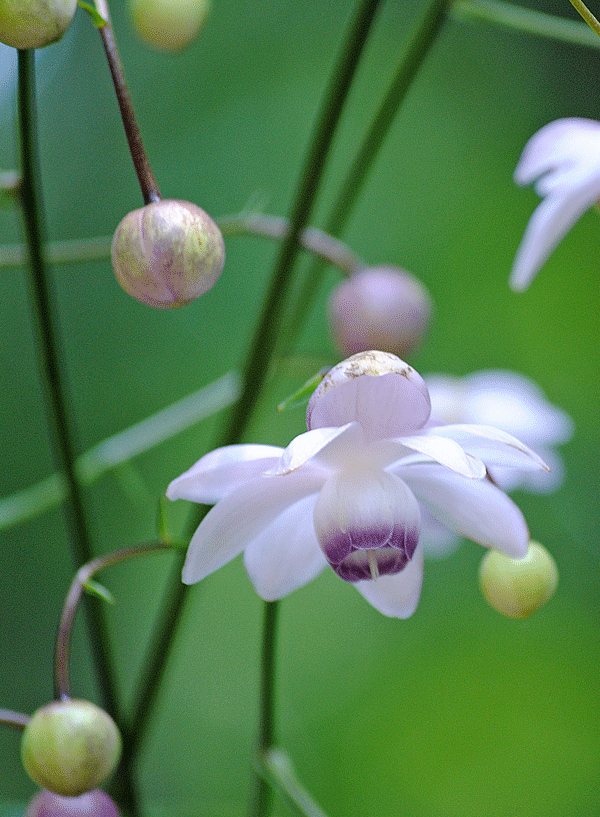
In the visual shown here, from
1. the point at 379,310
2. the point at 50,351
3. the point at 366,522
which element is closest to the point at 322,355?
the point at 379,310

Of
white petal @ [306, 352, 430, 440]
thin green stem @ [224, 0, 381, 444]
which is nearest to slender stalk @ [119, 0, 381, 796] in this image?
thin green stem @ [224, 0, 381, 444]

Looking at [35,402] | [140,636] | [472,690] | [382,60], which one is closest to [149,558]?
[140,636]

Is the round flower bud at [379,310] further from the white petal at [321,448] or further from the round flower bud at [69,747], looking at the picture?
the round flower bud at [69,747]

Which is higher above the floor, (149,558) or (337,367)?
(337,367)

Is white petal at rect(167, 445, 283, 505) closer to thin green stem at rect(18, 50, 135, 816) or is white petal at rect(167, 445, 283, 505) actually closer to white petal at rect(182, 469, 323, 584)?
white petal at rect(182, 469, 323, 584)

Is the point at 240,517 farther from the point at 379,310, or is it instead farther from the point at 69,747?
the point at 379,310

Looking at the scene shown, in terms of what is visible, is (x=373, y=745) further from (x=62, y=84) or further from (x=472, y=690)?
(x=62, y=84)
